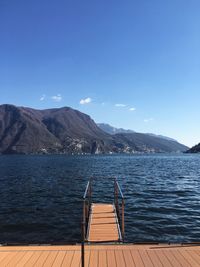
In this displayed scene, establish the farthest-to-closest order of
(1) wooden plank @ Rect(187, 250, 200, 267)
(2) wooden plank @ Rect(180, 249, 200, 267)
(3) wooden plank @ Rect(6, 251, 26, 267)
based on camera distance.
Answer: (1) wooden plank @ Rect(187, 250, 200, 267)
(3) wooden plank @ Rect(6, 251, 26, 267)
(2) wooden plank @ Rect(180, 249, 200, 267)

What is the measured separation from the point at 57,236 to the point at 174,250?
1056cm

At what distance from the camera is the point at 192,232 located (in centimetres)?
2088

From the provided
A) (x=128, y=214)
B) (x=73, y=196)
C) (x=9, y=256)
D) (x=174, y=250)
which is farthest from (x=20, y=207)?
(x=174, y=250)

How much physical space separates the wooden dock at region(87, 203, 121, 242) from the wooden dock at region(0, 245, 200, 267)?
9.19ft

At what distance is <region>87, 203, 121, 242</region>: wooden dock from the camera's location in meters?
15.2

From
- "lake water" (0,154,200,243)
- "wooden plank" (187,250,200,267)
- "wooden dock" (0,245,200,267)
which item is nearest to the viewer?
"wooden dock" (0,245,200,267)

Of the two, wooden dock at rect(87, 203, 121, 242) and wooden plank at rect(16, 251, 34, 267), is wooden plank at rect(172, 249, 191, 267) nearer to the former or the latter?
wooden dock at rect(87, 203, 121, 242)

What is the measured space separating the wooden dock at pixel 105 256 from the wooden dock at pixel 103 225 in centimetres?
280

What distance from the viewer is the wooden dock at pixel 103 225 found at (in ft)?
50.0

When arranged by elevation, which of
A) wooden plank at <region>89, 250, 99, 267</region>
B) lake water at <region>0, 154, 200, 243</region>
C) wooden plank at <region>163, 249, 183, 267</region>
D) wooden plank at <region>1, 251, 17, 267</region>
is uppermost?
wooden plank at <region>163, 249, 183, 267</region>

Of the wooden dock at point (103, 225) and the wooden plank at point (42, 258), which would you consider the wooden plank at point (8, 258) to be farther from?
the wooden dock at point (103, 225)

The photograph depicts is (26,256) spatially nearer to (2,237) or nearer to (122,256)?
(122,256)

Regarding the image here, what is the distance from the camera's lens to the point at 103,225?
684 inches

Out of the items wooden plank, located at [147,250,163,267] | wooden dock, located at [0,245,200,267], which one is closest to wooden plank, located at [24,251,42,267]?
wooden dock, located at [0,245,200,267]
